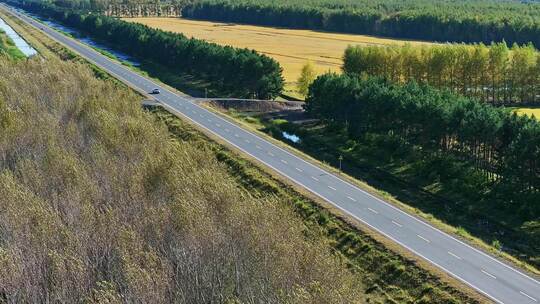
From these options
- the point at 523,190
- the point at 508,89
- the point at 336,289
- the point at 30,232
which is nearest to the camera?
the point at 336,289

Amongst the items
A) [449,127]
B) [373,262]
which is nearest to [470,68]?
[449,127]

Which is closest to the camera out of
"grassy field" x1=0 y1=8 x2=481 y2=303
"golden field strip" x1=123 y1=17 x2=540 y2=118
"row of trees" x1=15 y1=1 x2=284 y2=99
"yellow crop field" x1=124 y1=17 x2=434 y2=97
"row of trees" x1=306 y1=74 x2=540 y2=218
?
"grassy field" x1=0 y1=8 x2=481 y2=303

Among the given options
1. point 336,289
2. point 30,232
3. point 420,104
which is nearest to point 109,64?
point 420,104

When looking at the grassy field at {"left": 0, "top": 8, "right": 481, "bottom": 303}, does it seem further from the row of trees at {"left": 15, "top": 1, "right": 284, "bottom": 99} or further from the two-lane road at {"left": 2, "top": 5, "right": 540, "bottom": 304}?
the row of trees at {"left": 15, "top": 1, "right": 284, "bottom": 99}

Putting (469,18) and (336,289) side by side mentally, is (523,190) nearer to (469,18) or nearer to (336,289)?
(336,289)

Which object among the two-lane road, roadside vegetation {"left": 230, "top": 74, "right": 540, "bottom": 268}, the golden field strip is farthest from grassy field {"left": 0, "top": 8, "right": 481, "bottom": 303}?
the golden field strip

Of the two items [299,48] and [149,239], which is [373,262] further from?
[299,48]

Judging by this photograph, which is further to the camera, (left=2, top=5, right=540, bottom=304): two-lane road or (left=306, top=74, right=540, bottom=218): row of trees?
(left=306, top=74, right=540, bottom=218): row of trees
